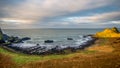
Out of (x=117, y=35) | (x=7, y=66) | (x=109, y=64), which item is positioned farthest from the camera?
(x=117, y=35)

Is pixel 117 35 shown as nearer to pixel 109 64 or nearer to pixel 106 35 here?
pixel 106 35

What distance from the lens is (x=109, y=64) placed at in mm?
22969

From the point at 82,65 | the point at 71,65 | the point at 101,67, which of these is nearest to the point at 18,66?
the point at 71,65

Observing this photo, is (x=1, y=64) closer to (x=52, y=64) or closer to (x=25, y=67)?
(x=25, y=67)

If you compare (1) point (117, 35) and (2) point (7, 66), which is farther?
(1) point (117, 35)

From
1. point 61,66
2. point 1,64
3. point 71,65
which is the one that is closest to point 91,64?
point 71,65

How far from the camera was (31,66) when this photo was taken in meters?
22.1

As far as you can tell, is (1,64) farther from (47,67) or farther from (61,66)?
(61,66)

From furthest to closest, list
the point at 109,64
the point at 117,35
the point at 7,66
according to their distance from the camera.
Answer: the point at 117,35, the point at 109,64, the point at 7,66

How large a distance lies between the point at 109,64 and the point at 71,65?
5410 millimetres

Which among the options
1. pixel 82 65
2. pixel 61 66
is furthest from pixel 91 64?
pixel 61 66

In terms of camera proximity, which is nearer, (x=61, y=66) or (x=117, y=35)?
(x=61, y=66)

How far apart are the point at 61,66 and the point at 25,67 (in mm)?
4771

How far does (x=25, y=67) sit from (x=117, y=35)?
7295 centimetres
